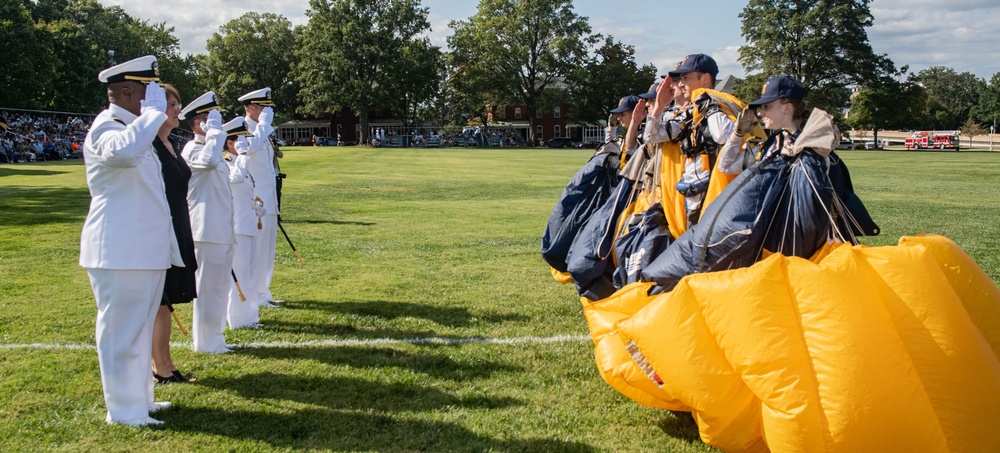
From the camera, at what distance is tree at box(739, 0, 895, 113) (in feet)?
242

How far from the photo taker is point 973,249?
440 inches

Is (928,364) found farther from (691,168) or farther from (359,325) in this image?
(359,325)

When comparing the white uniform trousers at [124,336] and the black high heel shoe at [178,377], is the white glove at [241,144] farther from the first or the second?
the white uniform trousers at [124,336]

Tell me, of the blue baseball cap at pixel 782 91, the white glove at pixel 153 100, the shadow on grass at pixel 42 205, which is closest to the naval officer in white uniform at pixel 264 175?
the white glove at pixel 153 100

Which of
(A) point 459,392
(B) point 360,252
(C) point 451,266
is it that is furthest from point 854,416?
(B) point 360,252

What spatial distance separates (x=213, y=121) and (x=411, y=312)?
2848mm

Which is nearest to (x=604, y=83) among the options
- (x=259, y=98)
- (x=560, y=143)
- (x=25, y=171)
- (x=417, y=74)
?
(x=560, y=143)

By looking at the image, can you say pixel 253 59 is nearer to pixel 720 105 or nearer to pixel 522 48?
pixel 522 48

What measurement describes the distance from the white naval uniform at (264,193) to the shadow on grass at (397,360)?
1.65 m

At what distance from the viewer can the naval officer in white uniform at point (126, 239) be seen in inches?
178

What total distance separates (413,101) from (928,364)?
280ft

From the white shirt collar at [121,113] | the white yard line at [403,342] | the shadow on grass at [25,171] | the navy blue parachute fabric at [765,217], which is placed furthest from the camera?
the shadow on grass at [25,171]

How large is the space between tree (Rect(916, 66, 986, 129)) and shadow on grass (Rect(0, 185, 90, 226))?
12451cm

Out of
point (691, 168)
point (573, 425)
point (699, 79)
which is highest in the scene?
point (699, 79)
